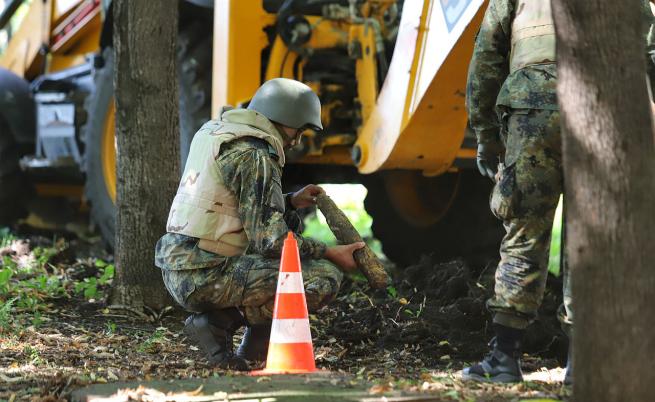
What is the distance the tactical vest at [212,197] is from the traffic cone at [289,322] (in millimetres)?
377

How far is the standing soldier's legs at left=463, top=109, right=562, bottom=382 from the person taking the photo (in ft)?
14.3

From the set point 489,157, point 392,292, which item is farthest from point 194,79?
point 489,157

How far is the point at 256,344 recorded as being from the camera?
5.21 m

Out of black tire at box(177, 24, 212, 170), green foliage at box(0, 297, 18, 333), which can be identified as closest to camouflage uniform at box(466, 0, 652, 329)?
green foliage at box(0, 297, 18, 333)

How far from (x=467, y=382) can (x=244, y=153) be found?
4.45 ft

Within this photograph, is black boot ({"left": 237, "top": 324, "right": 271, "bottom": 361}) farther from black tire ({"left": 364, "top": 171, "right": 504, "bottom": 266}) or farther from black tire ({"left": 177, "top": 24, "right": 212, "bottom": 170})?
black tire ({"left": 364, "top": 171, "right": 504, "bottom": 266})

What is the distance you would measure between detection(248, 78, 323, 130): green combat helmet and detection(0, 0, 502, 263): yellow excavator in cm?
100

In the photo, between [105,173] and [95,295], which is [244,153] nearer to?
[95,295]

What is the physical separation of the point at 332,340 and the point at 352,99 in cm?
212

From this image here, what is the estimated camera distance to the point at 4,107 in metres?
10.7

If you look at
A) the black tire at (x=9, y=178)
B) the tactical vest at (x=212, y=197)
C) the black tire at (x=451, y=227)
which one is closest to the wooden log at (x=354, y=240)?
the tactical vest at (x=212, y=197)

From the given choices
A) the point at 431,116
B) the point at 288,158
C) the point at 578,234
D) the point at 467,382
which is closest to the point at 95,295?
the point at 288,158

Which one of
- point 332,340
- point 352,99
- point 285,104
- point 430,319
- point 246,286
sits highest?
point 352,99

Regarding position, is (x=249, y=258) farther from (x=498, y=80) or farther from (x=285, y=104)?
(x=498, y=80)
